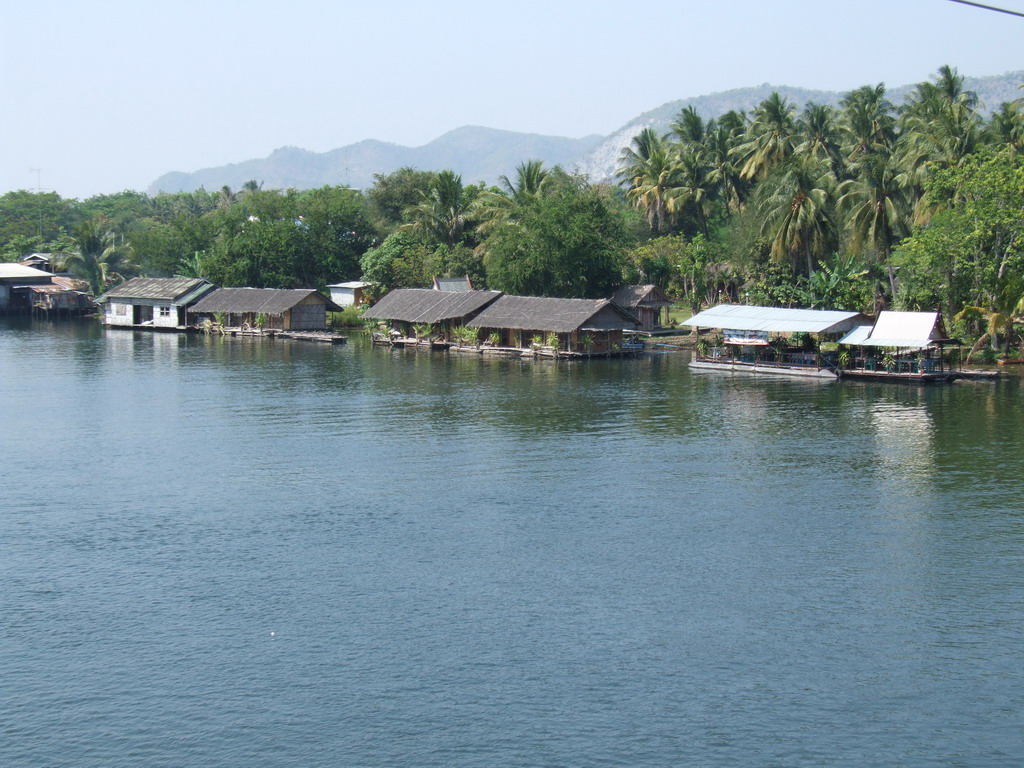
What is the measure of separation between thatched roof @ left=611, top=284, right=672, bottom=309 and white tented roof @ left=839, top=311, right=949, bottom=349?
19741mm

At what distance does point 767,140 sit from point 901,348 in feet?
85.0

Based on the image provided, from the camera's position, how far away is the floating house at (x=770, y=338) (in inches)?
2117

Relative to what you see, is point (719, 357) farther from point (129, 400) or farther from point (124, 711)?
point (124, 711)

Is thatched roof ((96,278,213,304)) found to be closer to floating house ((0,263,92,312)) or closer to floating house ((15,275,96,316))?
floating house ((15,275,96,316))

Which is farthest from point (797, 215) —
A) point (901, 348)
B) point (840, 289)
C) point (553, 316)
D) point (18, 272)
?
point (18, 272)

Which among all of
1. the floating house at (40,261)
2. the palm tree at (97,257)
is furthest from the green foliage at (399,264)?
the floating house at (40,261)

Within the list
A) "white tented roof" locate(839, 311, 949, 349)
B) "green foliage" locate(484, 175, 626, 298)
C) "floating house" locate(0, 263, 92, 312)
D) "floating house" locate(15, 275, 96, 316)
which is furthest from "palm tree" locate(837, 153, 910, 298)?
"floating house" locate(0, 263, 92, 312)

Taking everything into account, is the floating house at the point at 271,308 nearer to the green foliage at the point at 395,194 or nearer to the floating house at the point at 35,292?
the green foliage at the point at 395,194

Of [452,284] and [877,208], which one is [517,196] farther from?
[877,208]

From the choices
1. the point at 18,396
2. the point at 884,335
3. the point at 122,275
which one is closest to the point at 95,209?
the point at 122,275

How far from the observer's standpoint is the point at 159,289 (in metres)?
84.8

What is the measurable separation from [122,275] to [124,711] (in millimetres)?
85681

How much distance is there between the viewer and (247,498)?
1224 inches

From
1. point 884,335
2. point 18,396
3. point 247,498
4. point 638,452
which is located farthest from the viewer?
point 884,335
